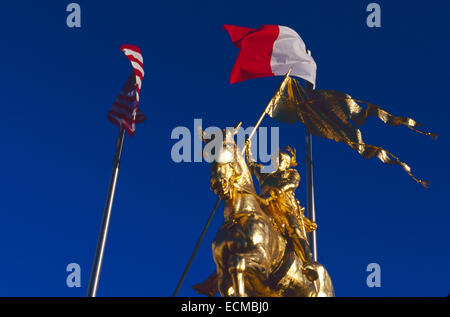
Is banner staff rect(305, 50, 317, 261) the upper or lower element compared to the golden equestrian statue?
upper

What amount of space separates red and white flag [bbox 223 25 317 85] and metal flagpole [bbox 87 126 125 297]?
4.46 metres

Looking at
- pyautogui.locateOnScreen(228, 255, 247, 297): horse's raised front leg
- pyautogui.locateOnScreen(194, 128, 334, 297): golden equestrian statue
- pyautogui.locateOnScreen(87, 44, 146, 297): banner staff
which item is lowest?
pyautogui.locateOnScreen(228, 255, 247, 297): horse's raised front leg

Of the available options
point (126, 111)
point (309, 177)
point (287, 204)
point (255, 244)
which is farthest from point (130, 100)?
point (255, 244)

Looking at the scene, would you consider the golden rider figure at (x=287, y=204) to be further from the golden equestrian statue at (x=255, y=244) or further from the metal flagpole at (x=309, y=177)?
the metal flagpole at (x=309, y=177)

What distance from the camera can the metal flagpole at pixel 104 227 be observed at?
11.5 m

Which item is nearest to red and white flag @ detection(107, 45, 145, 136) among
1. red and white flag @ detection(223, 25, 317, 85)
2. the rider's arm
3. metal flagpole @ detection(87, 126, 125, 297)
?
metal flagpole @ detection(87, 126, 125, 297)

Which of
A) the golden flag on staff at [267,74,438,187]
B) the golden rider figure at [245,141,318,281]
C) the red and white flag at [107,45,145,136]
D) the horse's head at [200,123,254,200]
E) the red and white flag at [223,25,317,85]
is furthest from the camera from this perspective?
Result: the red and white flag at [223,25,317,85]

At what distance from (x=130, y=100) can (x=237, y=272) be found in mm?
6755

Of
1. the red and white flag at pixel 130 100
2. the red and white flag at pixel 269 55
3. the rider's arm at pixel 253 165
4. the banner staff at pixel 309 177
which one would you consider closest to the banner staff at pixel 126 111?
the red and white flag at pixel 130 100

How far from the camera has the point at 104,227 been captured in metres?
12.4

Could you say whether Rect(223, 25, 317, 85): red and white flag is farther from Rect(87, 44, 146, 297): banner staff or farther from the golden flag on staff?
Rect(87, 44, 146, 297): banner staff

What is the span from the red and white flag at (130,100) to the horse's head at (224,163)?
11.9 feet

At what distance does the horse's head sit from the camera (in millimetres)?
11039
